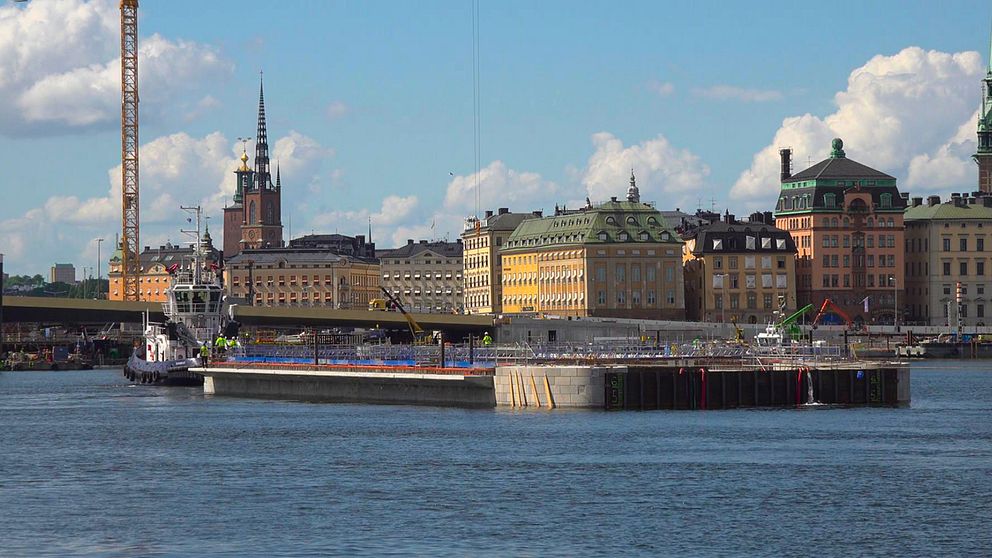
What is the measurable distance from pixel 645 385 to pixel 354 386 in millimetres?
25331

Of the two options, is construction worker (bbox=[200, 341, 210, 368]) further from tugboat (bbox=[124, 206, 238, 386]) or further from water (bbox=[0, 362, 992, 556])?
water (bbox=[0, 362, 992, 556])

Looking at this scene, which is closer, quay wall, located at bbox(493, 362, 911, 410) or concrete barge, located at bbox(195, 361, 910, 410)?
quay wall, located at bbox(493, 362, 911, 410)

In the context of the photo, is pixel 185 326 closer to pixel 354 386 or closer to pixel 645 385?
pixel 354 386

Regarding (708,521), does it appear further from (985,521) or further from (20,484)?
(20,484)

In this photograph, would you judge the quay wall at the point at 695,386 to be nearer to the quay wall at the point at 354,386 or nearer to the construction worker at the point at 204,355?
the quay wall at the point at 354,386

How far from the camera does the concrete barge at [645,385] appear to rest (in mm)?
104125

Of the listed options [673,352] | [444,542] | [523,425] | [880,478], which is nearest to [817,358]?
[673,352]

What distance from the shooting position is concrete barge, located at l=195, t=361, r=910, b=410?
104m

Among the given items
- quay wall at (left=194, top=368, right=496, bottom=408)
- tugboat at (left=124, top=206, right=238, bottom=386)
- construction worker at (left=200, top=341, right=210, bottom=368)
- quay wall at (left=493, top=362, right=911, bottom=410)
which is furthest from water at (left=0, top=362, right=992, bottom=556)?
tugboat at (left=124, top=206, right=238, bottom=386)

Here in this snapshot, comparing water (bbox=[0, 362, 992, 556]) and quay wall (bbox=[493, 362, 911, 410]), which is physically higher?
quay wall (bbox=[493, 362, 911, 410])

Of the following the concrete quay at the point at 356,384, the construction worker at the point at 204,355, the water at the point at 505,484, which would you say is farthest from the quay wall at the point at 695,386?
the construction worker at the point at 204,355

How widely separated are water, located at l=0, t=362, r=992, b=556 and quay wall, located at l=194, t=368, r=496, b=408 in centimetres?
200

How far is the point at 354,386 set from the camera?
409 feet

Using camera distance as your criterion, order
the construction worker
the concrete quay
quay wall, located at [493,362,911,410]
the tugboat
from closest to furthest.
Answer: quay wall, located at [493,362,911,410]
the concrete quay
the construction worker
the tugboat
